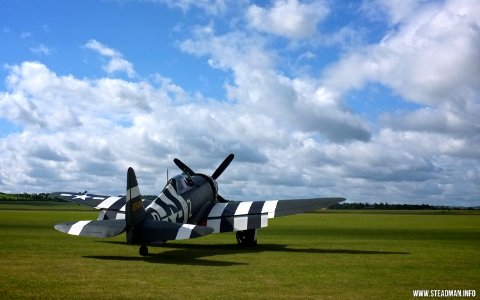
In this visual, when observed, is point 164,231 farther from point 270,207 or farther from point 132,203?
point 270,207

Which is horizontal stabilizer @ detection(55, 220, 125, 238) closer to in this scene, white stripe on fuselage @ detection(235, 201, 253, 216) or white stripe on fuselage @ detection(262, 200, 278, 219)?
white stripe on fuselage @ detection(235, 201, 253, 216)

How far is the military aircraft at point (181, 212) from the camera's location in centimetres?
1275

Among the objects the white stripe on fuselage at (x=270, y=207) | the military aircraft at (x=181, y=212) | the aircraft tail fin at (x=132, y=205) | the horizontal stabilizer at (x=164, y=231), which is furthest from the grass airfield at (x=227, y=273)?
the white stripe on fuselage at (x=270, y=207)

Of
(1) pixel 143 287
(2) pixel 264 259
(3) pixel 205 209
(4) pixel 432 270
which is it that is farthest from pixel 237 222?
(1) pixel 143 287

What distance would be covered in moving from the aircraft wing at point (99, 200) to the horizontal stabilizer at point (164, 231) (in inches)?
240

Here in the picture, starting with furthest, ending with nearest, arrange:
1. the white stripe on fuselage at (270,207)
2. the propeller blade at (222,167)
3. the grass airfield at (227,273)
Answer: the propeller blade at (222,167) < the white stripe on fuselage at (270,207) < the grass airfield at (227,273)

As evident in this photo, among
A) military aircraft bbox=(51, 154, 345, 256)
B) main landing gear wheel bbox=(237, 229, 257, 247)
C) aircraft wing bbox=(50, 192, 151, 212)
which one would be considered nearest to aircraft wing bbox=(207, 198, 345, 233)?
military aircraft bbox=(51, 154, 345, 256)

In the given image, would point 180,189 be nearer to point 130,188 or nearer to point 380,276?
point 130,188

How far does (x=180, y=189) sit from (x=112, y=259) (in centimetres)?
452

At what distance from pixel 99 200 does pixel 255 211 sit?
694 centimetres

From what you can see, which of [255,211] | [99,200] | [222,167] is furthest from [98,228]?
[222,167]

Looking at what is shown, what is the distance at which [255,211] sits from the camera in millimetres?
18109

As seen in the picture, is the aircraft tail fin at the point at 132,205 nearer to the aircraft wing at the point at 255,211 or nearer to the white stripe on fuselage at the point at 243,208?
the aircraft wing at the point at 255,211

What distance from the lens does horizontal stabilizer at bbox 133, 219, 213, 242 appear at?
41.1ft
